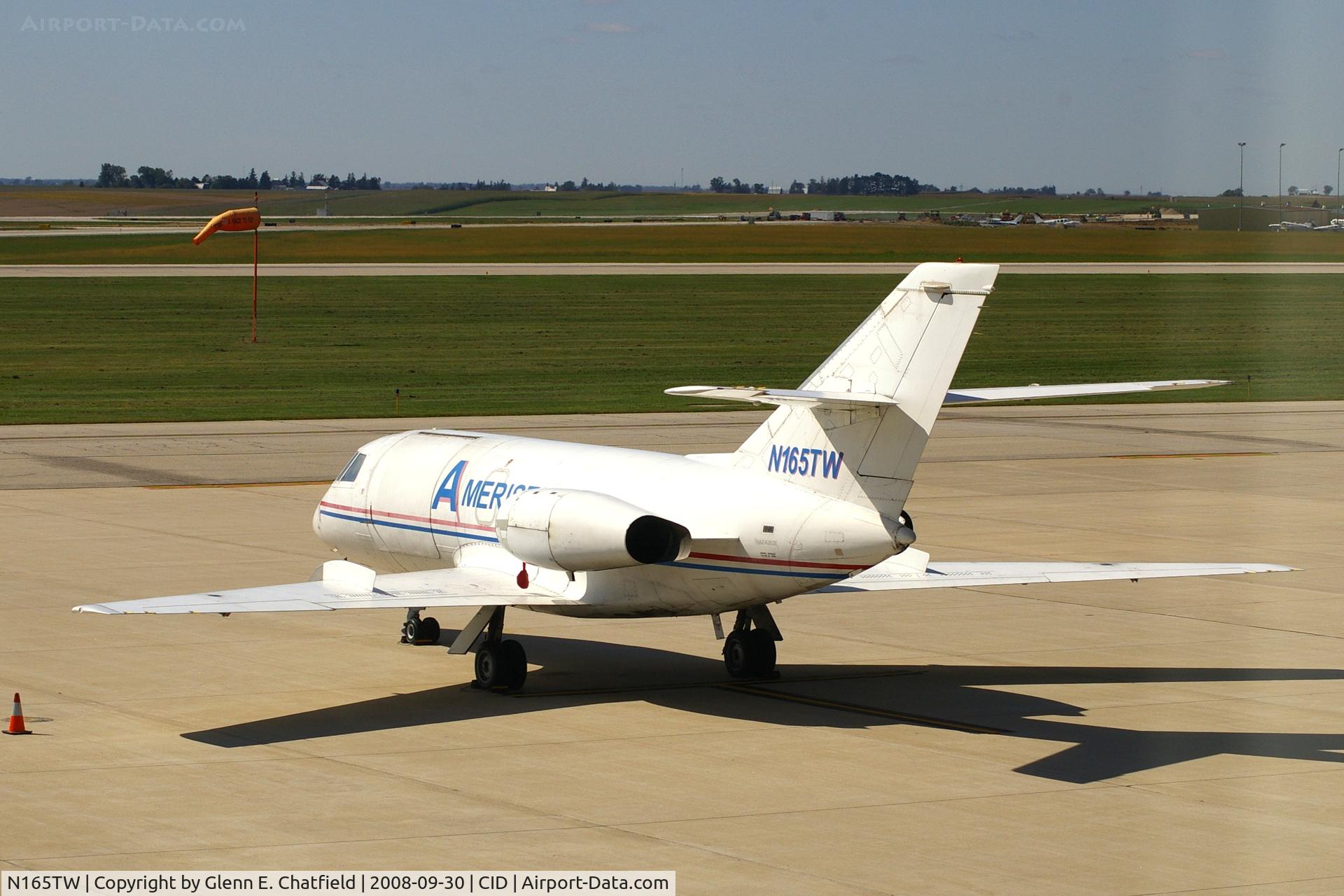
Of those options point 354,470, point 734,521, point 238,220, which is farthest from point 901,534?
point 238,220

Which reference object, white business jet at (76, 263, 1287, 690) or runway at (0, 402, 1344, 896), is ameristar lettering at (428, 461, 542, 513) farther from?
runway at (0, 402, 1344, 896)

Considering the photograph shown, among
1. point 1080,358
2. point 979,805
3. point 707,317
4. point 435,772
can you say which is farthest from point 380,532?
point 707,317

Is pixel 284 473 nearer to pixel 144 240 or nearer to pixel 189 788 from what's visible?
pixel 189 788

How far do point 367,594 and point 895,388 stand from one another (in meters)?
6.35

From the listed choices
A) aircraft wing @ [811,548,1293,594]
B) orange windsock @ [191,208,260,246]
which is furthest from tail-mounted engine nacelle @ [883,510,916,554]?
orange windsock @ [191,208,260,246]

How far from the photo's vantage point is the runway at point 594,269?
11806 cm

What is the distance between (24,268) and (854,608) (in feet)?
346

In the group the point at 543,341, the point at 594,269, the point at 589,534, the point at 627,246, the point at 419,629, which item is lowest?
the point at 419,629

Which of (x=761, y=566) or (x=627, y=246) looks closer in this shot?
(x=761, y=566)

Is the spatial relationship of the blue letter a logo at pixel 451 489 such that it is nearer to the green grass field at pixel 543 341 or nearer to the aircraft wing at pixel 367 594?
the aircraft wing at pixel 367 594

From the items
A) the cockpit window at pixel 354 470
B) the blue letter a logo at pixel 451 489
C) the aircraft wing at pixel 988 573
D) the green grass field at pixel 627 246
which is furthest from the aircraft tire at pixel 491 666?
the green grass field at pixel 627 246

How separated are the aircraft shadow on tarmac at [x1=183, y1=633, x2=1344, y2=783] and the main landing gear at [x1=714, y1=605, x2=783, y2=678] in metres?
0.18

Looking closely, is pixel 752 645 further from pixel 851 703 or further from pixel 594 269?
pixel 594 269

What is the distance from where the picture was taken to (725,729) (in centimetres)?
1995
